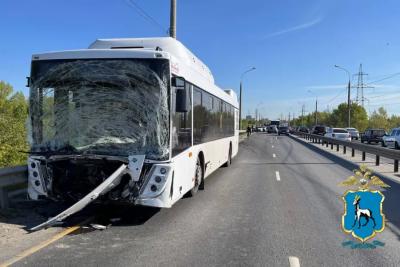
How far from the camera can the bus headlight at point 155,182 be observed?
720 centimetres

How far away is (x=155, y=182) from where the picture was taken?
7.20 metres

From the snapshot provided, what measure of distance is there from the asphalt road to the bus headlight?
1.90ft

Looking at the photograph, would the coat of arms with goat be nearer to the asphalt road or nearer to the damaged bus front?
the asphalt road

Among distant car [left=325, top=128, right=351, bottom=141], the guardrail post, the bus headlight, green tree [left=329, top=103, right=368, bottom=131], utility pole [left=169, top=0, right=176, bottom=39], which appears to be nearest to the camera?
the bus headlight

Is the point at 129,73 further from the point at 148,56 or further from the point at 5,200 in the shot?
the point at 5,200

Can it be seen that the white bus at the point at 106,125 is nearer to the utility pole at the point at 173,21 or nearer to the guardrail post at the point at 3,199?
the guardrail post at the point at 3,199

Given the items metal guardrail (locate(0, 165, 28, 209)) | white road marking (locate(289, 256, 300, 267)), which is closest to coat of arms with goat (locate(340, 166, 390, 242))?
white road marking (locate(289, 256, 300, 267))

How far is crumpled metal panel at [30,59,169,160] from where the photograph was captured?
24.1 ft

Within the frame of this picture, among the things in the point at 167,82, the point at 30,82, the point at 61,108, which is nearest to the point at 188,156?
the point at 167,82

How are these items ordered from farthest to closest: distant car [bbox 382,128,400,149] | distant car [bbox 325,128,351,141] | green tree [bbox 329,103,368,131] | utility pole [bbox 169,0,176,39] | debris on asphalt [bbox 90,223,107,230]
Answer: green tree [bbox 329,103,368,131] → distant car [bbox 325,128,351,141] → distant car [bbox 382,128,400,149] → utility pole [bbox 169,0,176,39] → debris on asphalt [bbox 90,223,107,230]

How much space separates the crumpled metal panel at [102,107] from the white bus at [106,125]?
0.02 m

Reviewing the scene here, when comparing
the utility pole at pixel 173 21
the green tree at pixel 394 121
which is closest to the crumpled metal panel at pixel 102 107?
the utility pole at pixel 173 21

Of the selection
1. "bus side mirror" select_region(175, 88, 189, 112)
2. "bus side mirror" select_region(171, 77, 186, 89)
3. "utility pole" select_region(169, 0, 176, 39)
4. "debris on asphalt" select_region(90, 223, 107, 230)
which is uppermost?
"utility pole" select_region(169, 0, 176, 39)

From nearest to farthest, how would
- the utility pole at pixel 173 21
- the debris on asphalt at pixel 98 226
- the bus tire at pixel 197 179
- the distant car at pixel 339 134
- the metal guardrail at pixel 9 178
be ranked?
the debris on asphalt at pixel 98 226 → the metal guardrail at pixel 9 178 → the bus tire at pixel 197 179 → the utility pole at pixel 173 21 → the distant car at pixel 339 134
